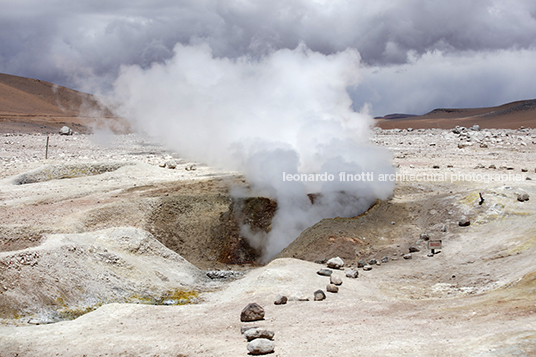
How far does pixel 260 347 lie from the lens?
15.2 ft

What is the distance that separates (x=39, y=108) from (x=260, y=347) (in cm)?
8142

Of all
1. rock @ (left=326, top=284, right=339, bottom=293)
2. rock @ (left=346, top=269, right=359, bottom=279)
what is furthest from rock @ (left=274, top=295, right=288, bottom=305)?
rock @ (left=346, top=269, right=359, bottom=279)

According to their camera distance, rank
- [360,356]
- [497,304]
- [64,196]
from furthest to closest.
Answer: [64,196] < [497,304] < [360,356]

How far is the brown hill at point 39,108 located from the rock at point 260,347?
43.6 meters

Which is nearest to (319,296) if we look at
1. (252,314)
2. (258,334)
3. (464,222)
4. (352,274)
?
(252,314)

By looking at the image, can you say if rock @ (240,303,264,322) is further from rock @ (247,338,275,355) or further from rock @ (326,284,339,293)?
rock @ (326,284,339,293)

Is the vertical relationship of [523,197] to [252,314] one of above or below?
above

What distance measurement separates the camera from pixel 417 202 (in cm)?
1248

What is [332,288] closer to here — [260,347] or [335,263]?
[335,263]

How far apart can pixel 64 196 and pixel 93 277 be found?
303 inches

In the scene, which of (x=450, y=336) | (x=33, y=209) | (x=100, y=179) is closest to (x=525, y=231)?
(x=450, y=336)

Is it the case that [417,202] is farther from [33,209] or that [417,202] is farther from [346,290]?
[33,209]

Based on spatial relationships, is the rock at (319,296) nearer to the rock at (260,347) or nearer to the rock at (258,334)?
the rock at (258,334)

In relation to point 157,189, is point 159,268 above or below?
below
